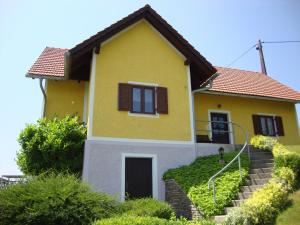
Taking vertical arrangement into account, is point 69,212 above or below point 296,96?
below

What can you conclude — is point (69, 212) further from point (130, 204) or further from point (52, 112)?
point (52, 112)

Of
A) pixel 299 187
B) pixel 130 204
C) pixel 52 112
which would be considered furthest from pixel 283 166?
pixel 52 112

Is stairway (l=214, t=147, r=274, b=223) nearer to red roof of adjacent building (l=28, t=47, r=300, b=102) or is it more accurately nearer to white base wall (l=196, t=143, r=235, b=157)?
white base wall (l=196, t=143, r=235, b=157)

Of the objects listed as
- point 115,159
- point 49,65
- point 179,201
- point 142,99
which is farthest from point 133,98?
point 49,65

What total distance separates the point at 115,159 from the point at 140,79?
13.0ft

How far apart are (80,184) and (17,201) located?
5.54 ft

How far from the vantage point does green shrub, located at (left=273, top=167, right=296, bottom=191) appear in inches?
404

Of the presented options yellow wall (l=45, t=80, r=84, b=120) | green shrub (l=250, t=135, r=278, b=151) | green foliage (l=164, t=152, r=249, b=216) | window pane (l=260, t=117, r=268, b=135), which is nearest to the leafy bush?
green foliage (l=164, t=152, r=249, b=216)

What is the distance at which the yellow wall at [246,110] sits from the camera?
1841cm

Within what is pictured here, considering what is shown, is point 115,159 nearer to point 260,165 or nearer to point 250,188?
point 250,188

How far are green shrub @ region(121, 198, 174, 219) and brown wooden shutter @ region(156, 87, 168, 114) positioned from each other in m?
5.03

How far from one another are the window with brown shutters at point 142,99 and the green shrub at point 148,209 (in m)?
4.89

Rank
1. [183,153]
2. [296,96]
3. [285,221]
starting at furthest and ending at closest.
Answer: [296,96] < [183,153] < [285,221]

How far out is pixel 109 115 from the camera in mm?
13125
